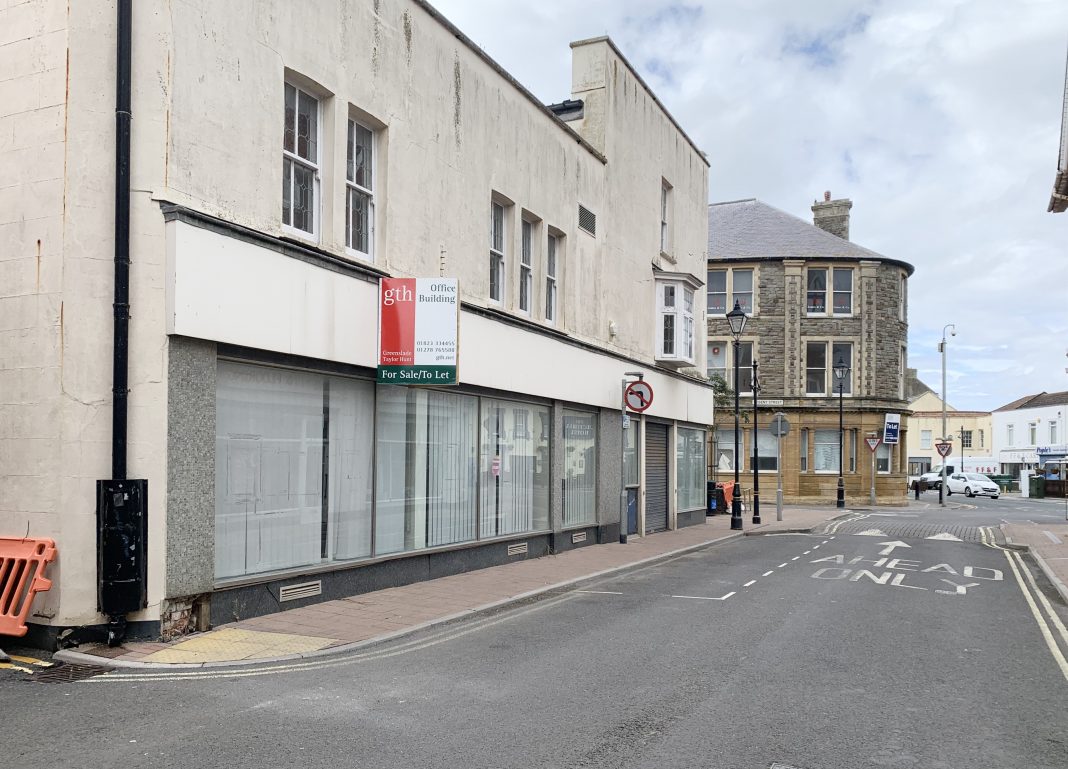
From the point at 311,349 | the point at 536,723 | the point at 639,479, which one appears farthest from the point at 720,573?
the point at 536,723

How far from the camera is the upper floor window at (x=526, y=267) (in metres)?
16.8

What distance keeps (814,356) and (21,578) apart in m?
41.0

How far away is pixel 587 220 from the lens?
755 inches

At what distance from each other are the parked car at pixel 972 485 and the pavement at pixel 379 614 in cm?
3980

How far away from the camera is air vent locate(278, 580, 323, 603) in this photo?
33.8ft

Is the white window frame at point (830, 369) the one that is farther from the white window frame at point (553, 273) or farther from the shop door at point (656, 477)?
the white window frame at point (553, 273)

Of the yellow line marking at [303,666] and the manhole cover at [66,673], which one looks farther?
the yellow line marking at [303,666]

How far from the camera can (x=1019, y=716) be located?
6840 millimetres

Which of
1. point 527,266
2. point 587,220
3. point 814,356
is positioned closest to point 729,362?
point 814,356

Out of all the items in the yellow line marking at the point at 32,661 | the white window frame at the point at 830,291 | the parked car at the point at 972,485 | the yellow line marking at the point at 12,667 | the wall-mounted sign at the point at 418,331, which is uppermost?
the white window frame at the point at 830,291

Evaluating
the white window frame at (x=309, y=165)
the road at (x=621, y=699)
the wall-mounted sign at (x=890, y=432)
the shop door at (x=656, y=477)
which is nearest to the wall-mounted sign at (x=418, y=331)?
the white window frame at (x=309, y=165)

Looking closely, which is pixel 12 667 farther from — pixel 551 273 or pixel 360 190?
pixel 551 273

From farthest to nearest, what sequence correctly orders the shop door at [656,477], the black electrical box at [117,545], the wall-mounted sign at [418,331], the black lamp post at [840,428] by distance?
the black lamp post at [840,428] → the shop door at [656,477] → the wall-mounted sign at [418,331] → the black electrical box at [117,545]

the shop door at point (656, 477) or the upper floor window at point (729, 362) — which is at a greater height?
the upper floor window at point (729, 362)
